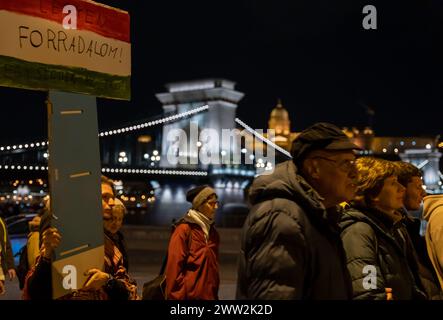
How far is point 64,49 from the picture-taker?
2879mm

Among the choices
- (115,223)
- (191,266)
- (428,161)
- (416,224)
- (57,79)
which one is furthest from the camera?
(428,161)

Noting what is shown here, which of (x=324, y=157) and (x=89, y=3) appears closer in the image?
(x=324, y=157)

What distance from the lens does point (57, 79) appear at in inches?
111

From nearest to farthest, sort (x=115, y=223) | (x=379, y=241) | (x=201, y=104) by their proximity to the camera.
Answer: (x=379, y=241) < (x=115, y=223) < (x=201, y=104)

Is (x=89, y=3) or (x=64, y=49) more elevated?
(x=89, y=3)

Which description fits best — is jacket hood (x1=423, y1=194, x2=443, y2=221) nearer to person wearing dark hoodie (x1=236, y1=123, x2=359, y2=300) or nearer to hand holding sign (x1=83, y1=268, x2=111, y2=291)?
person wearing dark hoodie (x1=236, y1=123, x2=359, y2=300)

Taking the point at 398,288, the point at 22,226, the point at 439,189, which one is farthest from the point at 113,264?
the point at 439,189

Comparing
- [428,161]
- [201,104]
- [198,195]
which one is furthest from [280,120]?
[198,195]

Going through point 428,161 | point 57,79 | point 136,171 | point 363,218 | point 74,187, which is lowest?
point 428,161

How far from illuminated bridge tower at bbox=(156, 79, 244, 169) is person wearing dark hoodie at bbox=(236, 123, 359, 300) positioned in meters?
67.9

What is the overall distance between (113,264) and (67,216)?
30.4 inches

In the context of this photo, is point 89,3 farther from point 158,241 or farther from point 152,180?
point 152,180

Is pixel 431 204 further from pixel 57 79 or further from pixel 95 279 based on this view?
pixel 57 79

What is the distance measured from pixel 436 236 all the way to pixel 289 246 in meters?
1.58
